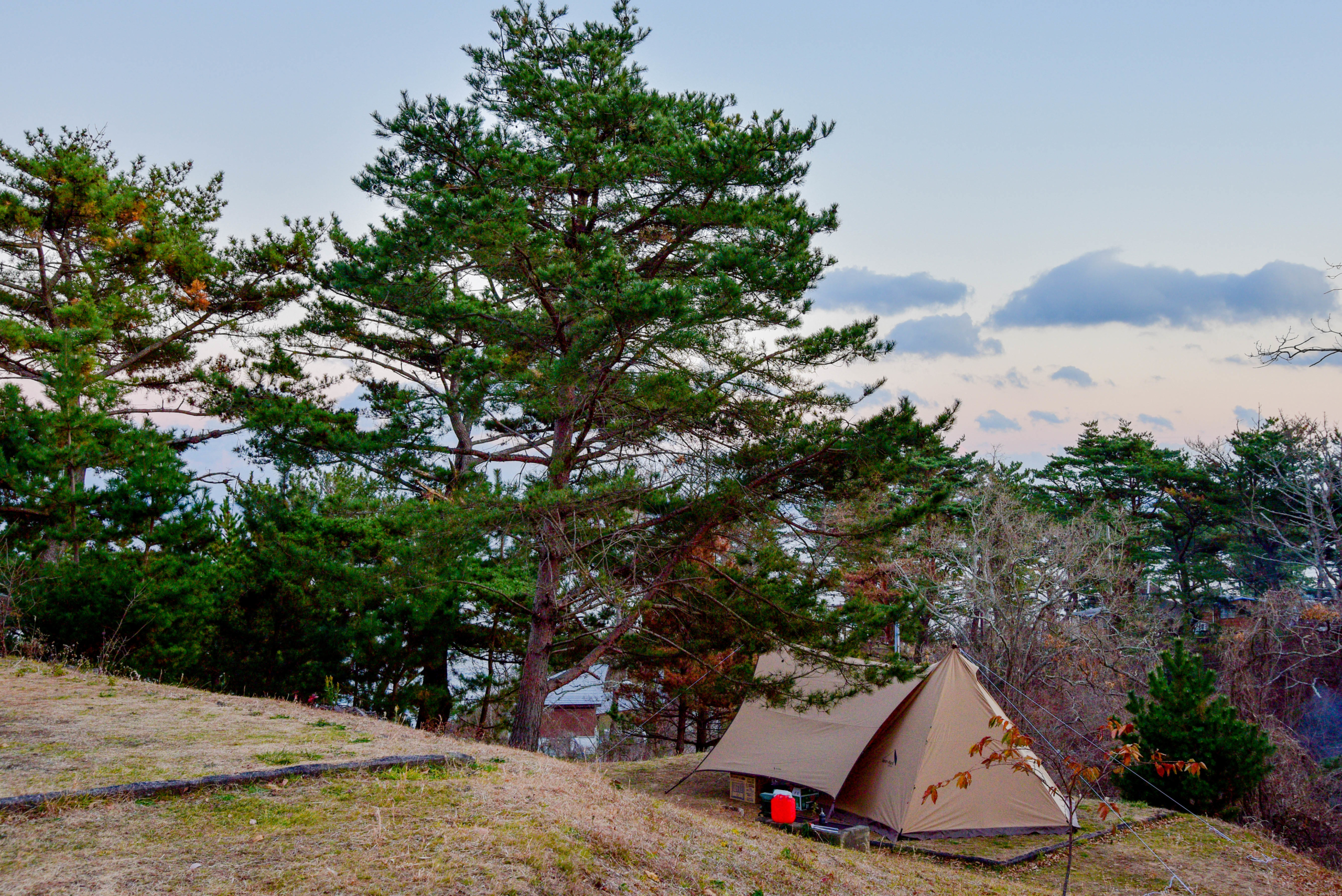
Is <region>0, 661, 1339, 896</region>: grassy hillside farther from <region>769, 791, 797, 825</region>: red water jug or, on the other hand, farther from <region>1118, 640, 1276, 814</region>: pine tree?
<region>1118, 640, 1276, 814</region>: pine tree

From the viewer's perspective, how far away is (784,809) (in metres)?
10.0

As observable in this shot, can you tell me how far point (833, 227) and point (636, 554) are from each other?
544cm

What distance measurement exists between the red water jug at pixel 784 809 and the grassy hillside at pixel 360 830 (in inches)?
47.6

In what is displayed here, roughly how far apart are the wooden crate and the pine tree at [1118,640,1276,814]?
18.0ft

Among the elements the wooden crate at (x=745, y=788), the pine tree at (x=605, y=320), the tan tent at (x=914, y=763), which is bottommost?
the wooden crate at (x=745, y=788)

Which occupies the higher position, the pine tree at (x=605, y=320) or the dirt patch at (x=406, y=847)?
the pine tree at (x=605, y=320)

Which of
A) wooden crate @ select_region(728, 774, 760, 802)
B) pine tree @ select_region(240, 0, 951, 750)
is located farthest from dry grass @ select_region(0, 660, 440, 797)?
wooden crate @ select_region(728, 774, 760, 802)

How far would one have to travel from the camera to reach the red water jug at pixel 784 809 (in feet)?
32.7

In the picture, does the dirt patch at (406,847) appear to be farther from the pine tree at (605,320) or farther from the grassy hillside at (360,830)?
the pine tree at (605,320)

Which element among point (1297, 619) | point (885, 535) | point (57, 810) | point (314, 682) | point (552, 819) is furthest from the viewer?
point (1297, 619)

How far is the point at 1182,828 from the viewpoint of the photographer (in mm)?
11234

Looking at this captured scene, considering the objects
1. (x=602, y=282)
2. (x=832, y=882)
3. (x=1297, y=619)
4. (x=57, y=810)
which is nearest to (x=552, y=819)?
(x=832, y=882)

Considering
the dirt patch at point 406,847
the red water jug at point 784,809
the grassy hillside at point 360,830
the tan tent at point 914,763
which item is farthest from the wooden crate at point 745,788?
the dirt patch at point 406,847

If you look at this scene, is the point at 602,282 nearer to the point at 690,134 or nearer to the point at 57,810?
the point at 690,134
